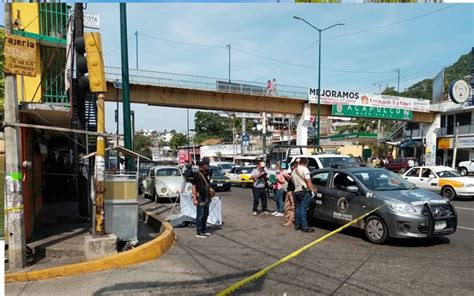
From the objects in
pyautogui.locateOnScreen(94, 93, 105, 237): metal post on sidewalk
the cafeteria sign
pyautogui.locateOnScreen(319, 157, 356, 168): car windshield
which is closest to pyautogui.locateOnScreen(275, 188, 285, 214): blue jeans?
pyautogui.locateOnScreen(319, 157, 356, 168): car windshield

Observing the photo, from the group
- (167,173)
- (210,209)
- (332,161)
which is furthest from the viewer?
(167,173)

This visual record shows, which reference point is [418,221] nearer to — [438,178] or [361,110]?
[438,178]

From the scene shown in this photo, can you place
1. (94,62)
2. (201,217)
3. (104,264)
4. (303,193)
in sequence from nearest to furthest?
(104,264)
(94,62)
(201,217)
(303,193)

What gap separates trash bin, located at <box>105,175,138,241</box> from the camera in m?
8.04

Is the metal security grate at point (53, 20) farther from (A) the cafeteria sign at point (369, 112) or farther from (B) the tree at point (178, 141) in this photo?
(B) the tree at point (178, 141)

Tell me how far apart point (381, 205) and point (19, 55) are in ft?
23.0

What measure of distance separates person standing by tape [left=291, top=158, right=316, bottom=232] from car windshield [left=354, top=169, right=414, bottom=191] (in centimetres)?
111

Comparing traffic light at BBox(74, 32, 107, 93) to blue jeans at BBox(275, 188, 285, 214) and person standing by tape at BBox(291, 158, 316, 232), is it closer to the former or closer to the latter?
person standing by tape at BBox(291, 158, 316, 232)

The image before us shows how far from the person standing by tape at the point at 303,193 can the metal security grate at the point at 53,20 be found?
650 cm

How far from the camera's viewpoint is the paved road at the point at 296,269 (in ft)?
19.3

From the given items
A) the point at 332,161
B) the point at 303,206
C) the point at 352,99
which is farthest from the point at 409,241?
the point at 352,99

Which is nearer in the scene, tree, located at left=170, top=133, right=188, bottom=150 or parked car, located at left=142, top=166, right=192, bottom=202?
parked car, located at left=142, top=166, right=192, bottom=202

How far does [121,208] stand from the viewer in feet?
26.6

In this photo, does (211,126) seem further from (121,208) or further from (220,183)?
(121,208)
